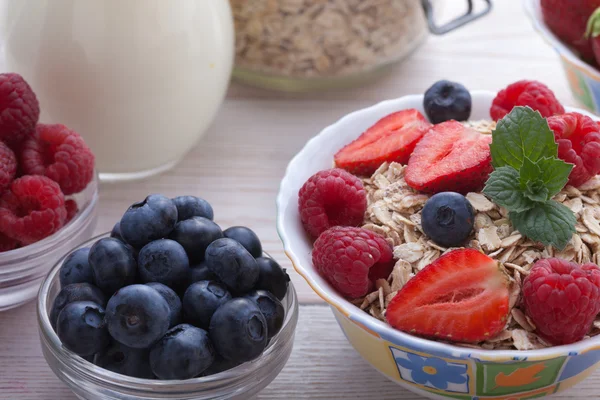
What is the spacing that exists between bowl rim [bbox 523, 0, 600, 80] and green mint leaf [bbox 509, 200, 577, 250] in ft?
1.44

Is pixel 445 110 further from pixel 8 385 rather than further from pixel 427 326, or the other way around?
pixel 8 385

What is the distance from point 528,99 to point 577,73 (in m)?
0.32

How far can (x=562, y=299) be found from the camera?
2.27ft

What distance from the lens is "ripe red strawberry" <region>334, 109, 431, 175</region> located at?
0.90 metres

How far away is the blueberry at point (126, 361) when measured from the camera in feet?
2.41

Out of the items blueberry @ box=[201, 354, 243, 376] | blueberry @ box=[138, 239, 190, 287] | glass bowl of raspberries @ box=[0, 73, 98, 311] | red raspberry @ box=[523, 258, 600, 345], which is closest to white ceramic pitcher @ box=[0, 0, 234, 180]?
glass bowl of raspberries @ box=[0, 73, 98, 311]

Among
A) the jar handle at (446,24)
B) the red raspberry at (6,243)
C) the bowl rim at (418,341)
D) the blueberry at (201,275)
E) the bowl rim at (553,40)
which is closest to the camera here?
the bowl rim at (418,341)

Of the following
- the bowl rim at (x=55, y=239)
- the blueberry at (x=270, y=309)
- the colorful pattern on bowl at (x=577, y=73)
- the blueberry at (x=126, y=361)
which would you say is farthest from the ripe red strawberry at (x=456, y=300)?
the colorful pattern on bowl at (x=577, y=73)

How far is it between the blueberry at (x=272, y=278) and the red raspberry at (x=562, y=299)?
0.80 feet

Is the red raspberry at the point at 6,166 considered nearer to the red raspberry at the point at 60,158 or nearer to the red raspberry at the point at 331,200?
the red raspberry at the point at 60,158

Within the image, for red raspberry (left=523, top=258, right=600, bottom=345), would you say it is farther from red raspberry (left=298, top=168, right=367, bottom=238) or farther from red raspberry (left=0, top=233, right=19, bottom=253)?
red raspberry (left=0, top=233, right=19, bottom=253)

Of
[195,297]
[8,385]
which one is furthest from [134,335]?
[8,385]

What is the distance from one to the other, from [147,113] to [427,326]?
515mm

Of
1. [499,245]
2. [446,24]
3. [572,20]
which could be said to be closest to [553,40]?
[572,20]
